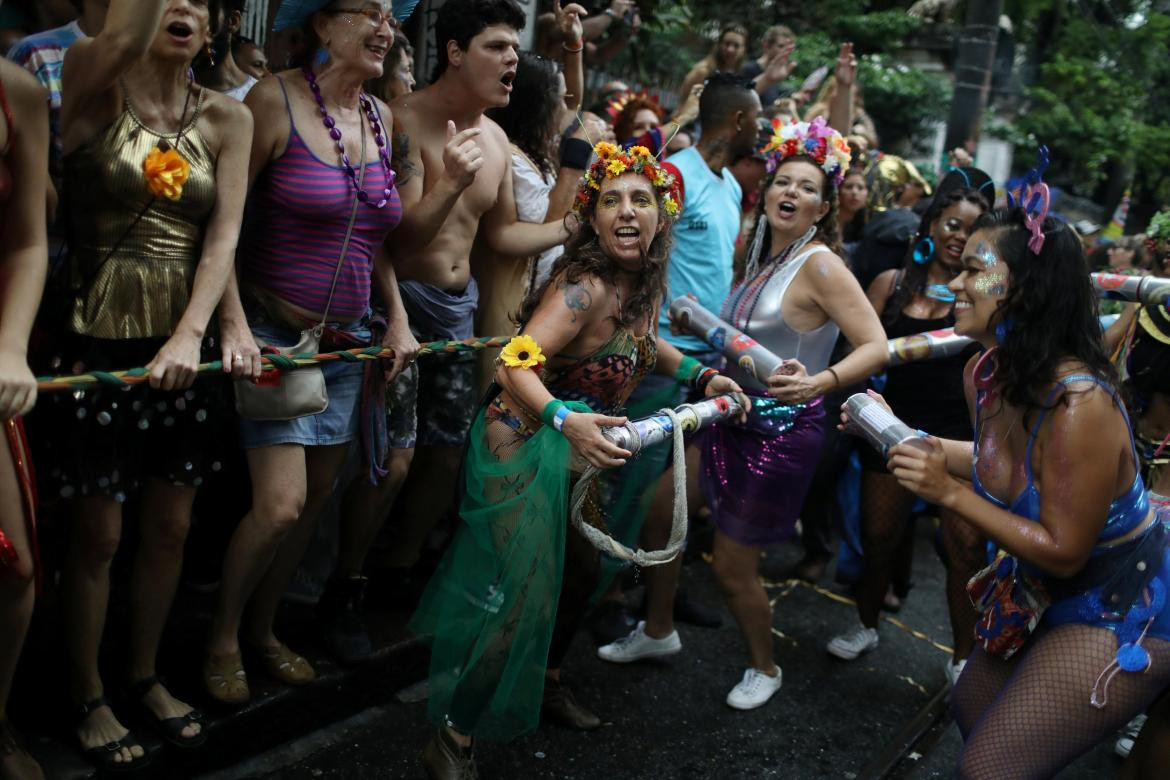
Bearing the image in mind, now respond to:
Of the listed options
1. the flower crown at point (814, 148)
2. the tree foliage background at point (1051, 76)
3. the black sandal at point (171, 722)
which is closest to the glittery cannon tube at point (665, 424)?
the flower crown at point (814, 148)

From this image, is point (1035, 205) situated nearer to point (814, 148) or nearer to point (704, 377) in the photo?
point (704, 377)

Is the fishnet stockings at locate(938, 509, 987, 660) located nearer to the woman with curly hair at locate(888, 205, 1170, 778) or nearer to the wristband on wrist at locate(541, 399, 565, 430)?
the woman with curly hair at locate(888, 205, 1170, 778)

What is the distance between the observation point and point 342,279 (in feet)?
10.8

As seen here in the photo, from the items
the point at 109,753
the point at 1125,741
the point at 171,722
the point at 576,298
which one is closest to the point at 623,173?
the point at 576,298

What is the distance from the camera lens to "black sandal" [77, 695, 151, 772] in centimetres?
287

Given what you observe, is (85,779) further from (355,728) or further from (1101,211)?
(1101,211)

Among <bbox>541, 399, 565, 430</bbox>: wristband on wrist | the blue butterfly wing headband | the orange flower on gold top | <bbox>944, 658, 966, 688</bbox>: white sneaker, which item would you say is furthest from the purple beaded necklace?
<bbox>944, 658, 966, 688</bbox>: white sneaker

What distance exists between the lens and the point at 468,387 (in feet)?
13.6

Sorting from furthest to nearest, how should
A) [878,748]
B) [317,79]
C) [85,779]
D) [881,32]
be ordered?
[881,32]
[878,748]
[317,79]
[85,779]

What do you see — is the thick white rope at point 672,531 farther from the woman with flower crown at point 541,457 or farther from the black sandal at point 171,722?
the black sandal at point 171,722

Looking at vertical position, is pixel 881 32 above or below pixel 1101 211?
above

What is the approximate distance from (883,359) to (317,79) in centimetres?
232

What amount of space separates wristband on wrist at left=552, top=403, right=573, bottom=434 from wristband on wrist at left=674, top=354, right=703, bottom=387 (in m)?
1.10

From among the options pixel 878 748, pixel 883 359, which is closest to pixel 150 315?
pixel 883 359
